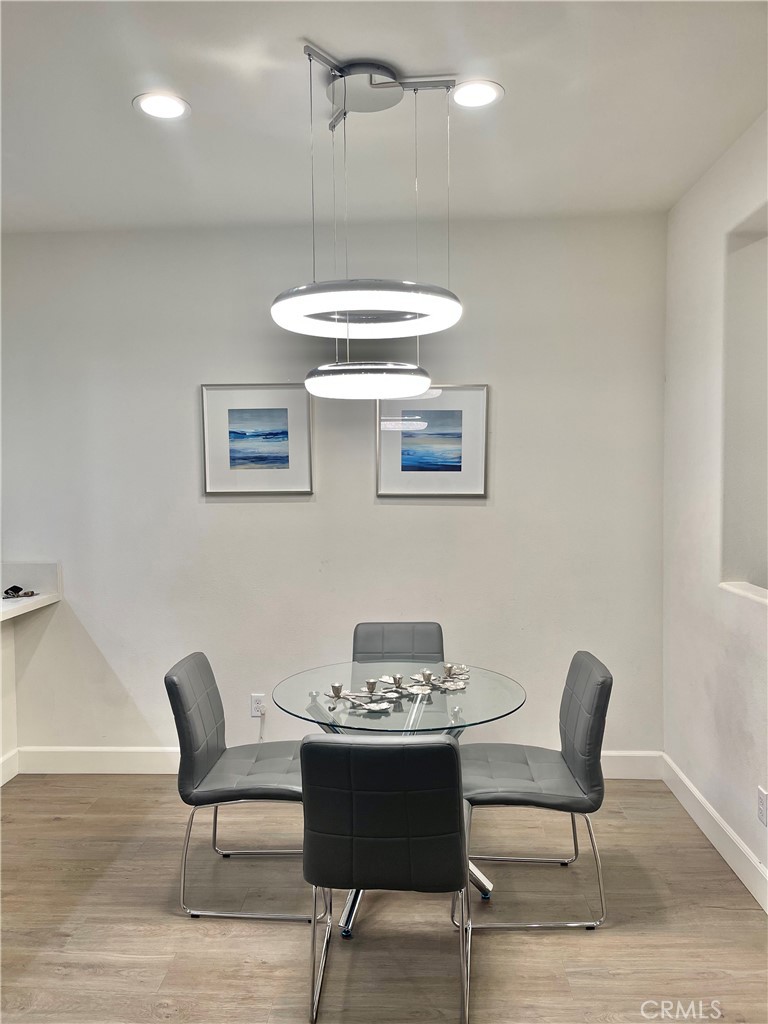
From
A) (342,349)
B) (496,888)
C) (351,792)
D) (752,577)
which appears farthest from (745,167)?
(496,888)

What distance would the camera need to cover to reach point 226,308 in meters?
3.82

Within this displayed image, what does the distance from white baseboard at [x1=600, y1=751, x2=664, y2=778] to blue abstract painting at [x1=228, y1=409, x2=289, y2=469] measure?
2202mm

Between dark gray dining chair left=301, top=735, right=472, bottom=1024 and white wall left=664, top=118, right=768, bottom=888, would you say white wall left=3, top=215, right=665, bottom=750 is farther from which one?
dark gray dining chair left=301, top=735, right=472, bottom=1024

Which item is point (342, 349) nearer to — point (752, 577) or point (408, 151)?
point (408, 151)

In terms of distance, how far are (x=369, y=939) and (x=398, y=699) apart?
29.9 inches

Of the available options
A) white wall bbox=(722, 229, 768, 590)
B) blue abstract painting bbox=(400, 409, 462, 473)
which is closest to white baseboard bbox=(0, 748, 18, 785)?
blue abstract painting bbox=(400, 409, 462, 473)

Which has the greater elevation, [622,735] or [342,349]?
[342,349]

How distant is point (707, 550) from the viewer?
10.4ft

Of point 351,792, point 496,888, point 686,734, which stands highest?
point 351,792

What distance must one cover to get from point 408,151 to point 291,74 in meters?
0.69

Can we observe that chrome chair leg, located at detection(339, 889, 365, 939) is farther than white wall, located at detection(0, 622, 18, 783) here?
No

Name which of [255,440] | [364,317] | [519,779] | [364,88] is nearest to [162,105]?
[364,88]

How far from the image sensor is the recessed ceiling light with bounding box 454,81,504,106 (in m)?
2.40

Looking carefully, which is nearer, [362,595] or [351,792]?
[351,792]
